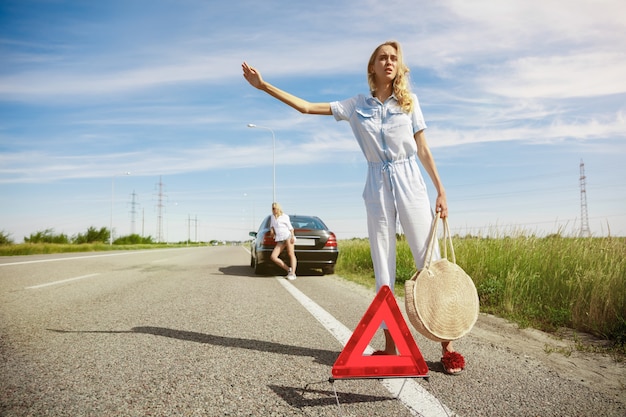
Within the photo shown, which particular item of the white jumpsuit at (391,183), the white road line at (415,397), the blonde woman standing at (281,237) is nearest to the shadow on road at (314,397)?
the white road line at (415,397)

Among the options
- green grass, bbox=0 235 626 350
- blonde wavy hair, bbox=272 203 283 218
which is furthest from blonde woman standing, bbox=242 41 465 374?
blonde wavy hair, bbox=272 203 283 218

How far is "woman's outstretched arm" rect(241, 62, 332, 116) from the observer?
3.40 m

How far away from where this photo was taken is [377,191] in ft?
10.8

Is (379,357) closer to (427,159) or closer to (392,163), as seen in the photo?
(392,163)

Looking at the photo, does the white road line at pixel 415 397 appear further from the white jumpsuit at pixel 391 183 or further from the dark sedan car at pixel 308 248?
the dark sedan car at pixel 308 248

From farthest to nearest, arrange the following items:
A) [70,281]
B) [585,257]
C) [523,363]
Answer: [70,281] < [585,257] < [523,363]

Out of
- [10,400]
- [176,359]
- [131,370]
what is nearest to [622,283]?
[176,359]

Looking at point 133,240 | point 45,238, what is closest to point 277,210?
point 45,238

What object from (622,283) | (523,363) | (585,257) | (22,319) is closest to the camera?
(523,363)

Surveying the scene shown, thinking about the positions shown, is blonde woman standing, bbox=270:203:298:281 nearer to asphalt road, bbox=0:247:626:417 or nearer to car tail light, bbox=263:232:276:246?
car tail light, bbox=263:232:276:246

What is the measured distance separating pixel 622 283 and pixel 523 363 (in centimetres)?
201

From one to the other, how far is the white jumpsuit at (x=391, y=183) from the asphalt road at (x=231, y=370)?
89 cm

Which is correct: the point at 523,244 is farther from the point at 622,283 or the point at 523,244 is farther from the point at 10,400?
the point at 10,400

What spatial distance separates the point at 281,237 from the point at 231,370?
7.14 metres
